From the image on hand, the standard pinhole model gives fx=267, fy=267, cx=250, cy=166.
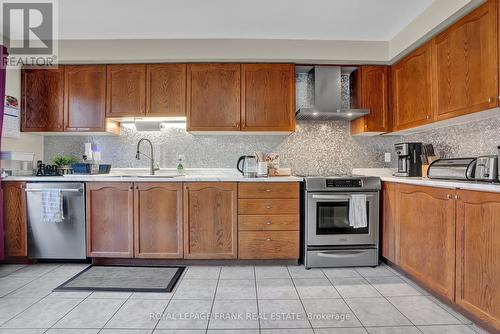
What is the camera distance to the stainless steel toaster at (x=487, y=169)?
1.72 m

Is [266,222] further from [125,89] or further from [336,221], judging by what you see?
[125,89]

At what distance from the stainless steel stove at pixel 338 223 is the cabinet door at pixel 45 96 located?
2.82m

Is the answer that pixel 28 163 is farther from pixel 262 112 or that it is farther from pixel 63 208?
pixel 262 112

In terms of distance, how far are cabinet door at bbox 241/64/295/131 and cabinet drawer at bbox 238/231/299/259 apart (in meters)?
1.12

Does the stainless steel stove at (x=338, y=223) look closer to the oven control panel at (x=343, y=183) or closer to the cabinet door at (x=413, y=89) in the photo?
the oven control panel at (x=343, y=183)

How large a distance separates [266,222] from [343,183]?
842 mm

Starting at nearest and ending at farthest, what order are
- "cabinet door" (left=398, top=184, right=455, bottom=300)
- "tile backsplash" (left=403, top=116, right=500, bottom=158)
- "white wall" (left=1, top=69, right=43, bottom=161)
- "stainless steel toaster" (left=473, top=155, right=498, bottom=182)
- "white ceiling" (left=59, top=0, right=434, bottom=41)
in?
"stainless steel toaster" (left=473, top=155, right=498, bottom=182) → "cabinet door" (left=398, top=184, right=455, bottom=300) → "tile backsplash" (left=403, top=116, right=500, bottom=158) → "white ceiling" (left=59, top=0, right=434, bottom=41) → "white wall" (left=1, top=69, right=43, bottom=161)

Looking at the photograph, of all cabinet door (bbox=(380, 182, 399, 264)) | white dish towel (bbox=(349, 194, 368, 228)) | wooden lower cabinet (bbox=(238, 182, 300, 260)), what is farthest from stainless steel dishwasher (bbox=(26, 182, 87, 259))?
cabinet door (bbox=(380, 182, 399, 264))

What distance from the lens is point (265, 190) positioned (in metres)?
2.65

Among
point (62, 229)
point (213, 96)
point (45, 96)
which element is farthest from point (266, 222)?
point (45, 96)

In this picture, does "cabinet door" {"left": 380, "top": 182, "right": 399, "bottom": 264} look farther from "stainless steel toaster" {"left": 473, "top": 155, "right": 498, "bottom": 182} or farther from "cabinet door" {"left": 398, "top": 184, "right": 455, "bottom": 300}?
"stainless steel toaster" {"left": 473, "top": 155, "right": 498, "bottom": 182}

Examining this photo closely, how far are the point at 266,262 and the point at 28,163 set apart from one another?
2854mm

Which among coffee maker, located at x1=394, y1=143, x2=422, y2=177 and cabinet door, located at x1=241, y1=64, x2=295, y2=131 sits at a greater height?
cabinet door, located at x1=241, y1=64, x2=295, y2=131

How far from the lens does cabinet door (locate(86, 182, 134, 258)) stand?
2.65 metres
